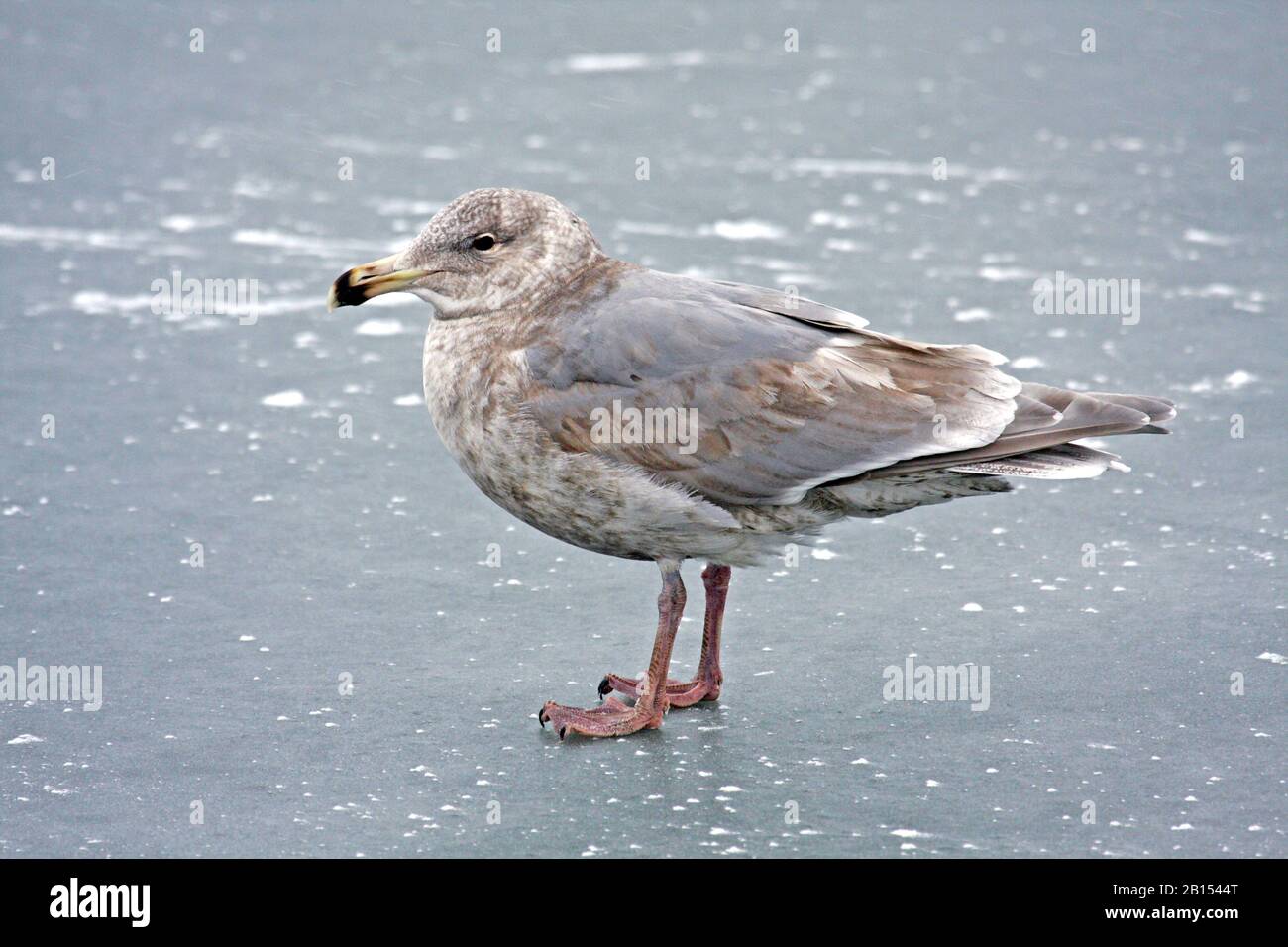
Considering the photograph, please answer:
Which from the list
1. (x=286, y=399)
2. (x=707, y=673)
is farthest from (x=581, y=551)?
(x=286, y=399)

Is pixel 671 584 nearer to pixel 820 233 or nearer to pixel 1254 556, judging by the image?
pixel 1254 556

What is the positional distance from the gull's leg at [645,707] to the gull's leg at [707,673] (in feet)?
0.32

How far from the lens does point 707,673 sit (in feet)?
14.6

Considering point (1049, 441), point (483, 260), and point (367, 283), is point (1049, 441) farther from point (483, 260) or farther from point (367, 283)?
point (367, 283)

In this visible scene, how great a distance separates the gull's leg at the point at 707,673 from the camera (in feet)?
14.5

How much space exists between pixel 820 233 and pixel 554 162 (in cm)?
172

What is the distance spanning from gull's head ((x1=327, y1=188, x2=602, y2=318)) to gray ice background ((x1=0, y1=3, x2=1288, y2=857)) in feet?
3.22

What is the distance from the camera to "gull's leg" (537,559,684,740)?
13.9 ft

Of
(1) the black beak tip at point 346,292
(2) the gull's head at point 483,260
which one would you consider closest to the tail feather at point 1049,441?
(2) the gull's head at point 483,260

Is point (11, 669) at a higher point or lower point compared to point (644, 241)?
lower

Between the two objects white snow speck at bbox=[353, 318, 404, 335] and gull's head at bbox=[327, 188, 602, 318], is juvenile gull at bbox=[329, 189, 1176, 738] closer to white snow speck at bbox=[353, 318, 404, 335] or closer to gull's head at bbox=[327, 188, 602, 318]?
gull's head at bbox=[327, 188, 602, 318]

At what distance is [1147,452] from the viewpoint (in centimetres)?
604
